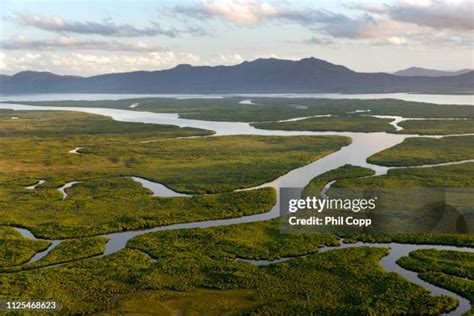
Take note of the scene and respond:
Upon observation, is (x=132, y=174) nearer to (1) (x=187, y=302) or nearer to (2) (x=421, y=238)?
(1) (x=187, y=302)

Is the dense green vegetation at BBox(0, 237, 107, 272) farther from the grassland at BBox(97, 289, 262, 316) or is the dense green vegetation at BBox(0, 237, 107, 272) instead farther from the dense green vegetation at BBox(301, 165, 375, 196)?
the dense green vegetation at BBox(301, 165, 375, 196)

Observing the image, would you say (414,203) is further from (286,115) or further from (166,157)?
(286,115)

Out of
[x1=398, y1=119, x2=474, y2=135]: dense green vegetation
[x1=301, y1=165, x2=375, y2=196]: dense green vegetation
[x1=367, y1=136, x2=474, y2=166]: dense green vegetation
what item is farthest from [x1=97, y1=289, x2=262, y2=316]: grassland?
[x1=398, y1=119, x2=474, y2=135]: dense green vegetation

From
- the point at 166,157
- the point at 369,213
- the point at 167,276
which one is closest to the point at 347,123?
the point at 166,157

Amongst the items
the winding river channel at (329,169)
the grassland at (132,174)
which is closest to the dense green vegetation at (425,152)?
the winding river channel at (329,169)

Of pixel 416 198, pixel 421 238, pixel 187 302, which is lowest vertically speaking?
pixel 187 302

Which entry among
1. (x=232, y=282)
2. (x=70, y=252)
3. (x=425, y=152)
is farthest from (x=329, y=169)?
(x=70, y=252)

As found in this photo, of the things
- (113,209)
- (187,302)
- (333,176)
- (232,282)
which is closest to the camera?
(187,302)
